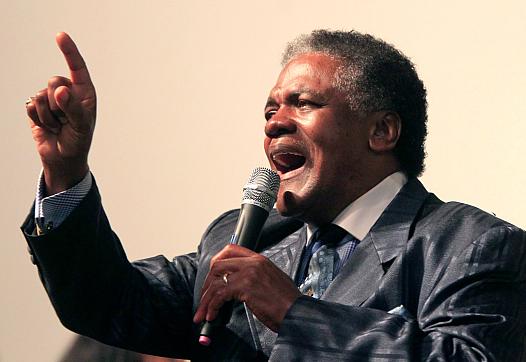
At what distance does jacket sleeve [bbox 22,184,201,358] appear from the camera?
2381 millimetres

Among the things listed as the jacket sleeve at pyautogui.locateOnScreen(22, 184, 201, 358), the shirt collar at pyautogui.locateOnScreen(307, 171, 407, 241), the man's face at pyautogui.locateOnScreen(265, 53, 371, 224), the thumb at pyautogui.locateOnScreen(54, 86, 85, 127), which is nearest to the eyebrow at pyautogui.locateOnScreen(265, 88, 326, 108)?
the man's face at pyautogui.locateOnScreen(265, 53, 371, 224)

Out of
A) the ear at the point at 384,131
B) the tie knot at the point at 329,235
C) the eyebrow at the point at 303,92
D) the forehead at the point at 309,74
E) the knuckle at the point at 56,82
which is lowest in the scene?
the tie knot at the point at 329,235

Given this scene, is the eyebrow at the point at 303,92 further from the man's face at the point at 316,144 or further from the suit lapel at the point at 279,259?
the suit lapel at the point at 279,259

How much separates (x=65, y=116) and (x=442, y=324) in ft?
2.62

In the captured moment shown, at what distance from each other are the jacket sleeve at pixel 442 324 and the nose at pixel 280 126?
530 millimetres

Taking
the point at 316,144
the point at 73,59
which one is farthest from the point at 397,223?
the point at 73,59

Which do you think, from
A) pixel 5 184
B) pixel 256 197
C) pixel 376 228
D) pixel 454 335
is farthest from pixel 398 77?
pixel 5 184

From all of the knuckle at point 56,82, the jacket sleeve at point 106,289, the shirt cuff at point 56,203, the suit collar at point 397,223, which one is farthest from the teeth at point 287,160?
the knuckle at point 56,82

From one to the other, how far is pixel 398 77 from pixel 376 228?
45 cm

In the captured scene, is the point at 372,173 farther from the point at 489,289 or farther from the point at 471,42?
the point at 471,42

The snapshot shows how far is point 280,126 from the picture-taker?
102 inches

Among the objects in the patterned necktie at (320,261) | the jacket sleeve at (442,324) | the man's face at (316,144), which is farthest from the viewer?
the man's face at (316,144)

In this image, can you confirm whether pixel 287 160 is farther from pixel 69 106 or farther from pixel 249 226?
pixel 69 106

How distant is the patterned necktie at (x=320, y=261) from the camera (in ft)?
8.01
